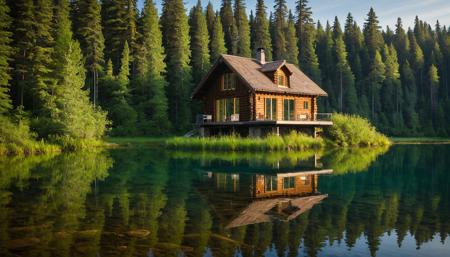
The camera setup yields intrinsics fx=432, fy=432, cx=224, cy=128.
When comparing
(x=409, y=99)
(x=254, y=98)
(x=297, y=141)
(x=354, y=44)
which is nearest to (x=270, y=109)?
(x=254, y=98)

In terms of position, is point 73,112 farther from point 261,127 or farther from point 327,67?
point 327,67

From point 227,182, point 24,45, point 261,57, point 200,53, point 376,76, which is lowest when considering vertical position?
point 227,182

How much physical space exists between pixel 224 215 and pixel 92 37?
45.5 meters

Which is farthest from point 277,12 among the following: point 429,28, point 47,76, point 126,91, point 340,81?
point 429,28

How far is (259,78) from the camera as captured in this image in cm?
3778

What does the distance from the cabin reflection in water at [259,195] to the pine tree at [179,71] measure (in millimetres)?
39341

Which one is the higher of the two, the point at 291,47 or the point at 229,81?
the point at 291,47

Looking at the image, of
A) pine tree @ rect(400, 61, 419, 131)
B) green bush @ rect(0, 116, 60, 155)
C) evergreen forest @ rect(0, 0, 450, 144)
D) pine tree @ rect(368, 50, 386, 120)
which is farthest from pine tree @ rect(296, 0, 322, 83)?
green bush @ rect(0, 116, 60, 155)

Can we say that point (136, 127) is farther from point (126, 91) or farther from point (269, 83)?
point (269, 83)

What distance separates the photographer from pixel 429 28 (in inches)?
5148

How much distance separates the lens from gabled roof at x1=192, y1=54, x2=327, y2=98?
36.5 metres

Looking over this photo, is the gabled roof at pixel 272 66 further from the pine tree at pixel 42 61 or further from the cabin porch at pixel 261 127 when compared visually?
the pine tree at pixel 42 61

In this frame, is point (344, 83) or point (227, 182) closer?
point (227, 182)

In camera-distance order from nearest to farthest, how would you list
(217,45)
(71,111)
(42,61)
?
(71,111) < (42,61) < (217,45)
